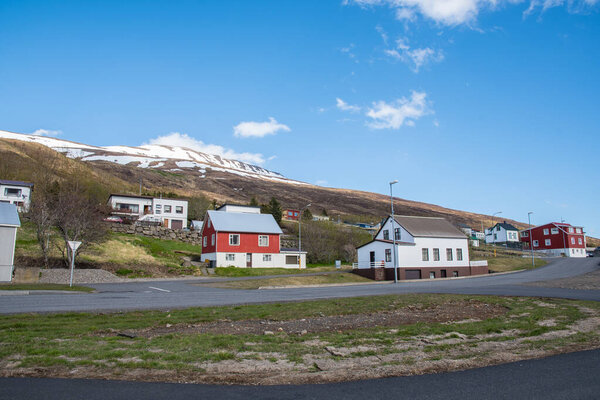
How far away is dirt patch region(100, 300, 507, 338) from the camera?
1159 cm

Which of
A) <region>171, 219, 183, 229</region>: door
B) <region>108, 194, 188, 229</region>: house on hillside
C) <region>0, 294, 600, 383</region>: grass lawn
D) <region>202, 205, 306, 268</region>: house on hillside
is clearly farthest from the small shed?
<region>171, 219, 183, 229</region>: door

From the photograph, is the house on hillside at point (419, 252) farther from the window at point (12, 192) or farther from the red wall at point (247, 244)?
the window at point (12, 192)

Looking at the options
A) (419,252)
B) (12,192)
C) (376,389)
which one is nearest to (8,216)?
(376,389)

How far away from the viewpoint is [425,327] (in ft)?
38.1

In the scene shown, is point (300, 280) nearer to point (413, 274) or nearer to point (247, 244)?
point (247, 244)

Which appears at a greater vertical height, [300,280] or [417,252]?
[417,252]

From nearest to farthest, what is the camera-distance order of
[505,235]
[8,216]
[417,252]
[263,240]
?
[8,216] < [417,252] < [263,240] < [505,235]

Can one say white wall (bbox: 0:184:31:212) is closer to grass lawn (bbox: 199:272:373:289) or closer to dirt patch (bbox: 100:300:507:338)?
grass lawn (bbox: 199:272:373:289)

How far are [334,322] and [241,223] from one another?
44.5 metres

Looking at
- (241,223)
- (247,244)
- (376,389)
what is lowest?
(376,389)

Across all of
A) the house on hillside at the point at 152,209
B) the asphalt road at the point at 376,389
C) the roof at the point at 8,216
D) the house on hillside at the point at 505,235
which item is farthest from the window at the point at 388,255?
the house on hillside at the point at 505,235

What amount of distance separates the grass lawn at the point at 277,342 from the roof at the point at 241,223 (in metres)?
39.1

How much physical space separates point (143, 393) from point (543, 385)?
620cm

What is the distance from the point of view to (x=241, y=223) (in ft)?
186
